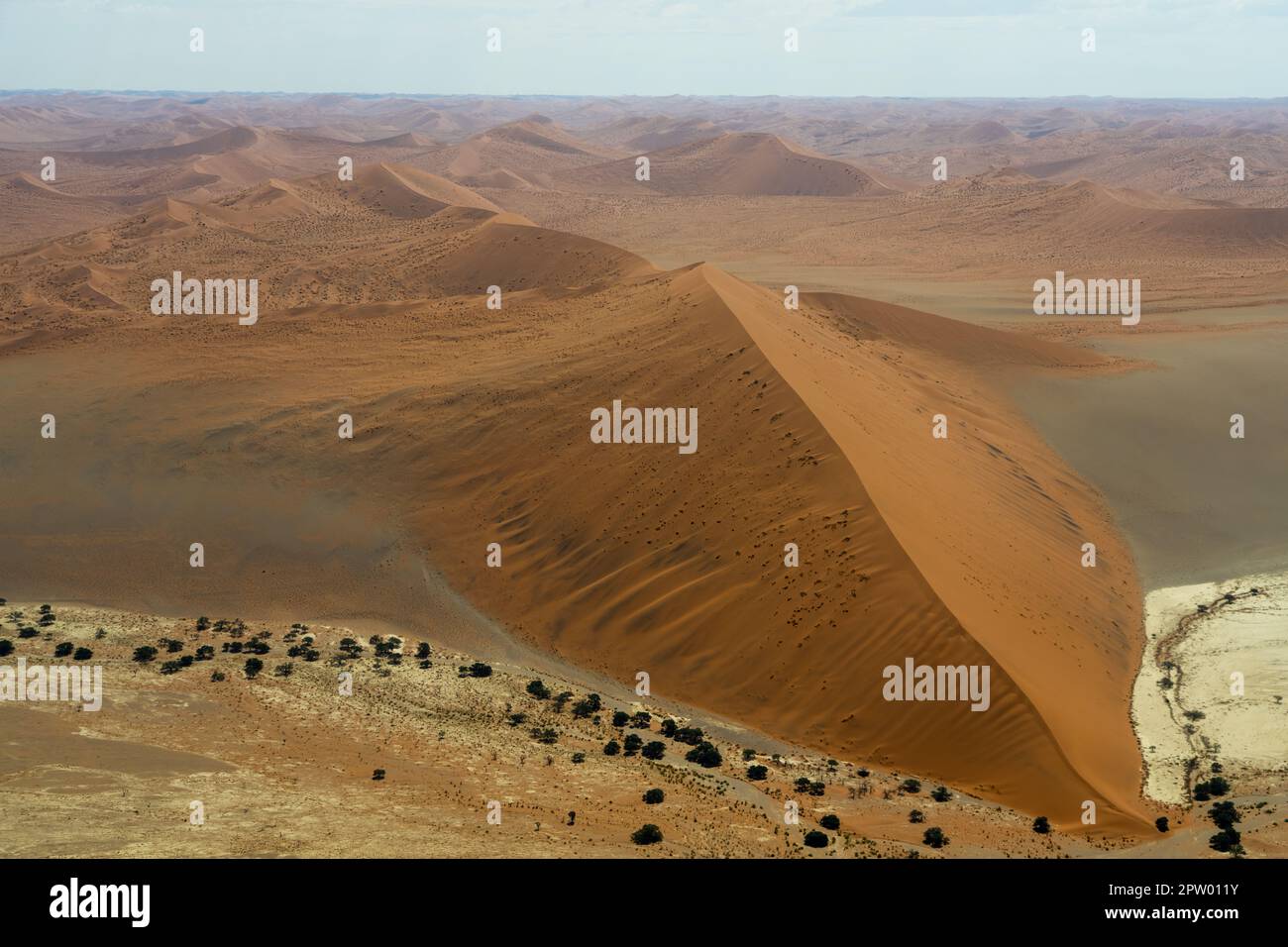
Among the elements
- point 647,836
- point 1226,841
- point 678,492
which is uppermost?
point 678,492

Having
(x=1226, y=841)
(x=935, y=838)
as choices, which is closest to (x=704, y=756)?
(x=935, y=838)

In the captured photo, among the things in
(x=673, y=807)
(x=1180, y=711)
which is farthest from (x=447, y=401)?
(x=1180, y=711)

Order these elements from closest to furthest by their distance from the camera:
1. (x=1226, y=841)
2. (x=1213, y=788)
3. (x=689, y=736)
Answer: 1. (x=1226, y=841)
2. (x=1213, y=788)
3. (x=689, y=736)

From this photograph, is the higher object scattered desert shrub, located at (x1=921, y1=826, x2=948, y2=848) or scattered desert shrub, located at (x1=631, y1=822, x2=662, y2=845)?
scattered desert shrub, located at (x1=631, y1=822, x2=662, y2=845)

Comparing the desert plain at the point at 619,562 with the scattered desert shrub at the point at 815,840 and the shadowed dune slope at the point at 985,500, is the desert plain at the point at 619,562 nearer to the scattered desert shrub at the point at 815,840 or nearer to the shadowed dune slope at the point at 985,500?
the scattered desert shrub at the point at 815,840

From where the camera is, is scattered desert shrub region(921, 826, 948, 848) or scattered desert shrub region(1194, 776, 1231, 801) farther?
scattered desert shrub region(1194, 776, 1231, 801)

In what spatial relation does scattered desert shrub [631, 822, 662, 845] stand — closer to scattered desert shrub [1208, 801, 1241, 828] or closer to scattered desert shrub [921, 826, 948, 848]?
scattered desert shrub [921, 826, 948, 848]

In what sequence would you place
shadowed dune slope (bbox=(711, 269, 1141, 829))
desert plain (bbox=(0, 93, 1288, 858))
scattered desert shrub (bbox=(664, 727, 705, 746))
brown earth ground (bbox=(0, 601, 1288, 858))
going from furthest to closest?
shadowed dune slope (bbox=(711, 269, 1141, 829)) → scattered desert shrub (bbox=(664, 727, 705, 746)) → desert plain (bbox=(0, 93, 1288, 858)) → brown earth ground (bbox=(0, 601, 1288, 858))

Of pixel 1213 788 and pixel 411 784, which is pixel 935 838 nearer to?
pixel 1213 788

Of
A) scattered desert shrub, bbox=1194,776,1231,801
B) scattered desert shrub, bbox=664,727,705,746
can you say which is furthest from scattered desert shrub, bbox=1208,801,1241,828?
scattered desert shrub, bbox=664,727,705,746

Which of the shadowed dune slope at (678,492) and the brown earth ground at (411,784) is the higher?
the shadowed dune slope at (678,492)

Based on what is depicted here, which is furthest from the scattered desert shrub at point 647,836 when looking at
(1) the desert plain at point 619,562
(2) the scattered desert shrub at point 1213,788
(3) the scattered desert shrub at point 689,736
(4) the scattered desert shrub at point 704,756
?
(2) the scattered desert shrub at point 1213,788
